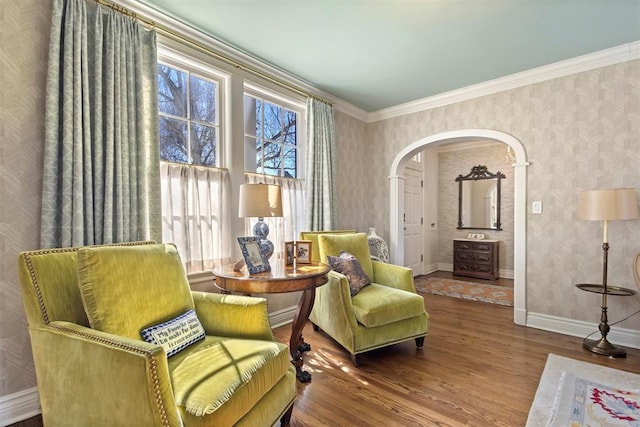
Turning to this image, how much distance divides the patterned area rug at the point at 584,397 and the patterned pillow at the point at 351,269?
1337mm

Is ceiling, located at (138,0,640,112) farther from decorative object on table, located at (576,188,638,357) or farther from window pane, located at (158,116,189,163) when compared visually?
decorative object on table, located at (576,188,638,357)

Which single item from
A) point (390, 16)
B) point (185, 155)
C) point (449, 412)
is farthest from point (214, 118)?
point (449, 412)

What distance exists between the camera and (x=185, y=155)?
2.51 meters

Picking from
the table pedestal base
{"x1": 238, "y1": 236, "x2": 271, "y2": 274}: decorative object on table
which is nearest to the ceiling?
{"x1": 238, "y1": 236, "x2": 271, "y2": 274}: decorative object on table

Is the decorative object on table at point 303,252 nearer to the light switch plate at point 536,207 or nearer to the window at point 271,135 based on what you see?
the window at point 271,135

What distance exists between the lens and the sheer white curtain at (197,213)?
7.77ft

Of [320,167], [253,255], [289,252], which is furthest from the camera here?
[320,167]

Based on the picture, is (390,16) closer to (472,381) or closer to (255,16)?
(255,16)

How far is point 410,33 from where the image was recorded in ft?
8.08

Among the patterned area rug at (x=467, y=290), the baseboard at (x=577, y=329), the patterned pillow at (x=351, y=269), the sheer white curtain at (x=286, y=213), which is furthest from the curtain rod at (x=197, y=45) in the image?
the baseboard at (x=577, y=329)

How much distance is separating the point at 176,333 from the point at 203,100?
1.97 m

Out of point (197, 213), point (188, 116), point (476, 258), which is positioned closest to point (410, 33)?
point (188, 116)

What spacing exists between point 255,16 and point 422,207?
429 cm

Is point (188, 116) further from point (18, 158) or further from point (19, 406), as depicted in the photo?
point (19, 406)
